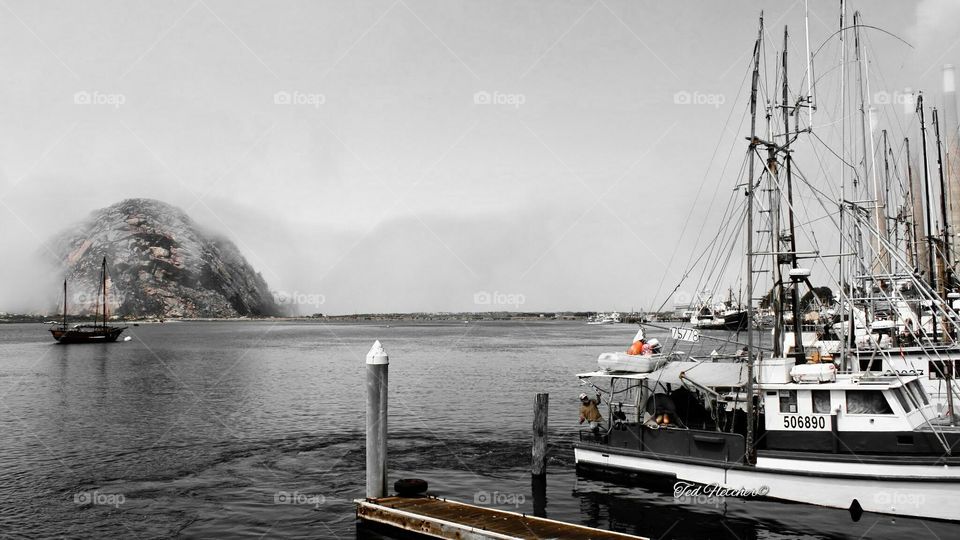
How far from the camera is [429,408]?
4219 cm

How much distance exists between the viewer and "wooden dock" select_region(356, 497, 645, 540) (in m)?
15.0

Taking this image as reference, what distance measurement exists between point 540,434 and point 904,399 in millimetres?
11478

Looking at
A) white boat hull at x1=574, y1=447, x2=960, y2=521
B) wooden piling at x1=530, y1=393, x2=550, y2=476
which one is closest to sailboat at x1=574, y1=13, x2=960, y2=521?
white boat hull at x1=574, y1=447, x2=960, y2=521

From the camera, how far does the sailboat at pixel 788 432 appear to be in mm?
18438

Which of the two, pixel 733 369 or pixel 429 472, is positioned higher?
pixel 733 369

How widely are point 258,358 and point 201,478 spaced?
65.8 metres

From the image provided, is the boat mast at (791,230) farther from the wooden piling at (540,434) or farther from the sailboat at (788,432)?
the wooden piling at (540,434)

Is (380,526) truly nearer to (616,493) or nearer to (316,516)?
(316,516)

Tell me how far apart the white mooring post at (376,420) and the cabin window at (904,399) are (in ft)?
49.5

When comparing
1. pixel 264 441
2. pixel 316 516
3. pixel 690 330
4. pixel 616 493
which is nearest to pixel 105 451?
pixel 264 441
